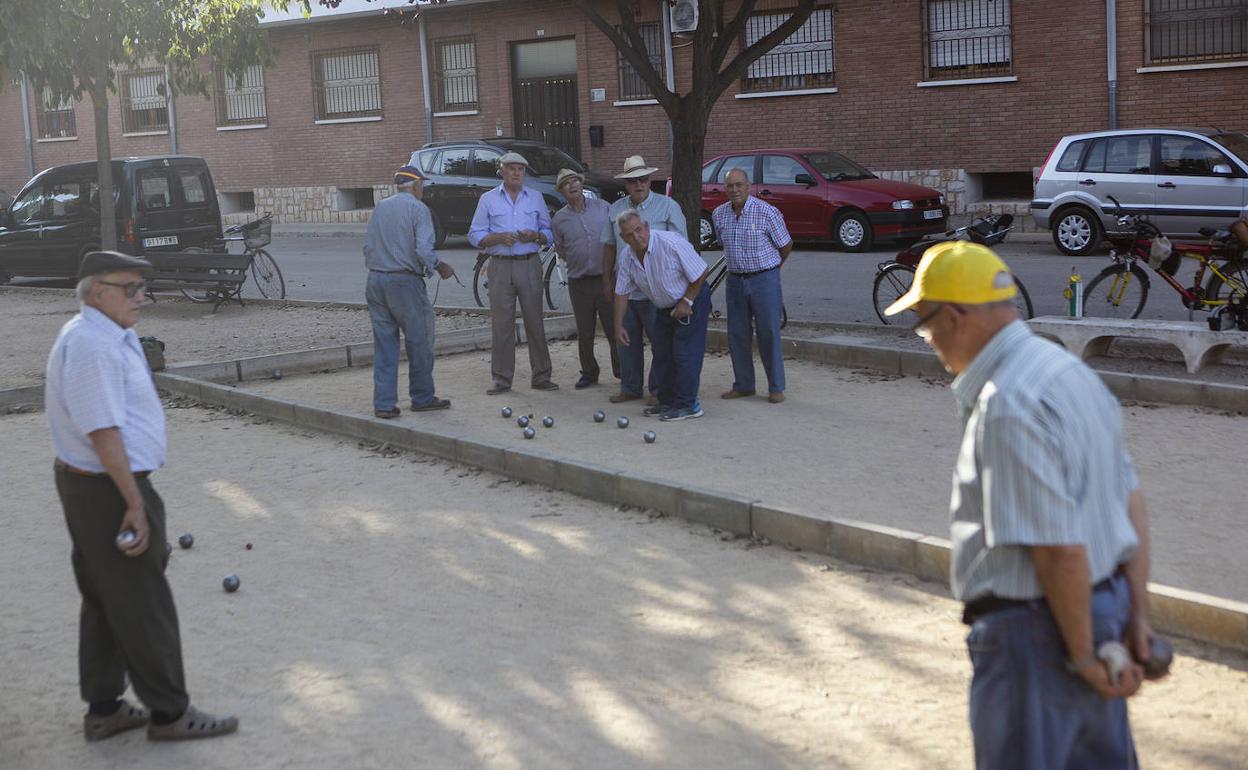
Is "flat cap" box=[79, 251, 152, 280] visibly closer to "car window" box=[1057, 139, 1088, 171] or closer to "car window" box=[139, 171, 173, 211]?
"car window" box=[139, 171, 173, 211]

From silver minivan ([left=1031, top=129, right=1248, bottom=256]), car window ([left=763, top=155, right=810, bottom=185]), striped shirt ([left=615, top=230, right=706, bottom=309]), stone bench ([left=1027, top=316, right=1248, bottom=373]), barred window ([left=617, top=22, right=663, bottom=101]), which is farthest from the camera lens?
barred window ([left=617, top=22, right=663, bottom=101])

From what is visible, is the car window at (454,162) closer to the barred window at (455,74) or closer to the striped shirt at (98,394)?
the barred window at (455,74)

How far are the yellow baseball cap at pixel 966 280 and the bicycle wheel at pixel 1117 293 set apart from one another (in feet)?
31.6

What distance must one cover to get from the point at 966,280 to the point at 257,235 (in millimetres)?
16052

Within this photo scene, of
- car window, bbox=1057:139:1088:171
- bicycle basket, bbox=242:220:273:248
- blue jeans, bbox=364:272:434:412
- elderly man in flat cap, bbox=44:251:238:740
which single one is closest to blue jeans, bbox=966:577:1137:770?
elderly man in flat cap, bbox=44:251:238:740

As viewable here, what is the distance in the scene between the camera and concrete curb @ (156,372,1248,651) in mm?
5406

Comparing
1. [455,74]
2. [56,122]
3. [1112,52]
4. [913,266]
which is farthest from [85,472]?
[56,122]

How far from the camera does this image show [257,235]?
59.5 ft

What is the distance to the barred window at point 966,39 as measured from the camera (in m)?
23.4

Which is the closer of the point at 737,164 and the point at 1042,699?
the point at 1042,699

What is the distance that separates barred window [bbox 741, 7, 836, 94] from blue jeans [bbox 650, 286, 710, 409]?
15870mm

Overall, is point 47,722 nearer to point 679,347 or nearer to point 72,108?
point 679,347

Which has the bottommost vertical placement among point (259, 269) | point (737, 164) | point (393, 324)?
point (393, 324)

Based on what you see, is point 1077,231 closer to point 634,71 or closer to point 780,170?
point 780,170
